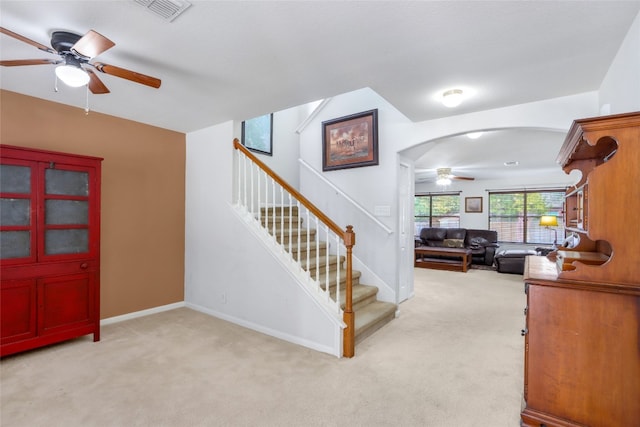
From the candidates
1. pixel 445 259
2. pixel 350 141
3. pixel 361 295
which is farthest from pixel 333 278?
pixel 445 259

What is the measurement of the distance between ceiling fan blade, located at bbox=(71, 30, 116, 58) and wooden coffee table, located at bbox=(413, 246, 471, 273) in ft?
22.4

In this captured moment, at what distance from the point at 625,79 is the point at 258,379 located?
3.23 meters

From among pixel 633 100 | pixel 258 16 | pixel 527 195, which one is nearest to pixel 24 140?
pixel 258 16

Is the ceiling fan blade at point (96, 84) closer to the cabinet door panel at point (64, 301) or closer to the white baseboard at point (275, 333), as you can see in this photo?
the cabinet door panel at point (64, 301)

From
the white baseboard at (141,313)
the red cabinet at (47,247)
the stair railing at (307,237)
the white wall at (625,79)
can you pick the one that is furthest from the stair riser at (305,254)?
the white wall at (625,79)

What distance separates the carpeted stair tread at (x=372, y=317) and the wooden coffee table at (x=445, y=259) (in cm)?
378

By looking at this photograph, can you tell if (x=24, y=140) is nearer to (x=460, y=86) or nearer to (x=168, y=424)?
(x=168, y=424)

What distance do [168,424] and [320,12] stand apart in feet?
8.40

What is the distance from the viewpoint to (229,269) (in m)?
3.64

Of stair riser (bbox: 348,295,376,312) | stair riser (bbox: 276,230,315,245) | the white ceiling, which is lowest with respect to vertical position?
stair riser (bbox: 348,295,376,312)

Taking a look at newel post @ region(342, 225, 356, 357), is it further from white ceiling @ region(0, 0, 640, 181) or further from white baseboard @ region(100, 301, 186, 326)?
white baseboard @ region(100, 301, 186, 326)

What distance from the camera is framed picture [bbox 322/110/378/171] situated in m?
4.09

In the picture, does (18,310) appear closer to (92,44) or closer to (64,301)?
(64,301)

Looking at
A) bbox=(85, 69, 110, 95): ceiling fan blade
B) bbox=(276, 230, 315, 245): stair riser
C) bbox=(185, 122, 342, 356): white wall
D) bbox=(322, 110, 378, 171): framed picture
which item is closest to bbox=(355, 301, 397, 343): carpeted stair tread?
bbox=(185, 122, 342, 356): white wall
